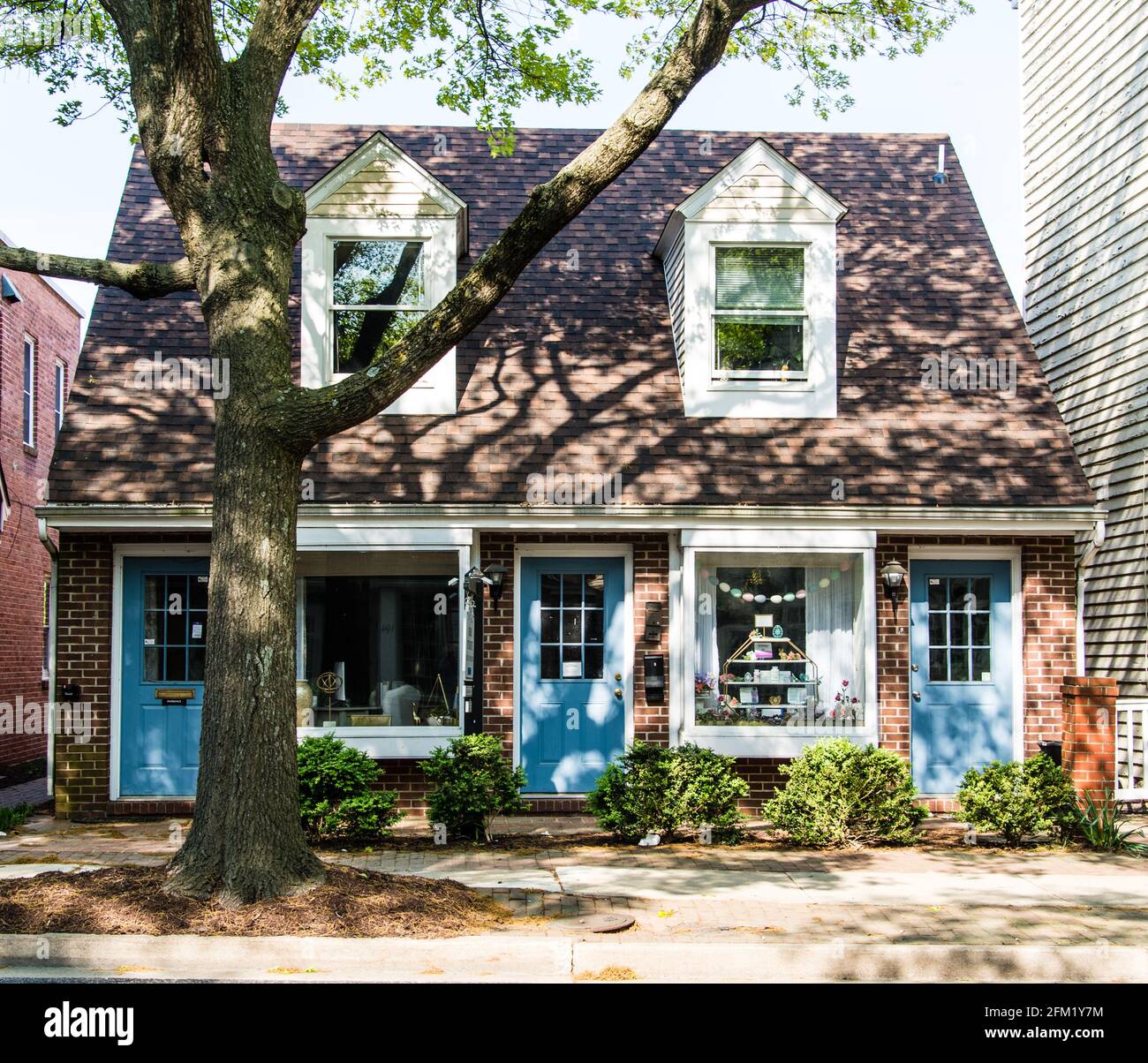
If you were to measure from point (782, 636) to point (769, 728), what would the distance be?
1029 millimetres

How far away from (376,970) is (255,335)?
429 cm

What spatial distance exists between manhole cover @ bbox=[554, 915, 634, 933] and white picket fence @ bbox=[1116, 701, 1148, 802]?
6058mm

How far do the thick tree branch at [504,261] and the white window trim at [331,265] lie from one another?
A: 16.1ft

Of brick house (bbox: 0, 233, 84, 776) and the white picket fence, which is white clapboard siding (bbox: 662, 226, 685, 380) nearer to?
the white picket fence

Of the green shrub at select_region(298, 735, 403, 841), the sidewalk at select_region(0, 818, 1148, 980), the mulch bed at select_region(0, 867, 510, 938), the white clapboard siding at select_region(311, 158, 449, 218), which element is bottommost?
the sidewalk at select_region(0, 818, 1148, 980)

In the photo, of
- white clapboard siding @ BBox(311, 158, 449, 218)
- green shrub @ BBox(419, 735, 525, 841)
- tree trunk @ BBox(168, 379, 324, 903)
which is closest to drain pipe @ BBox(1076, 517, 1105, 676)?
green shrub @ BBox(419, 735, 525, 841)

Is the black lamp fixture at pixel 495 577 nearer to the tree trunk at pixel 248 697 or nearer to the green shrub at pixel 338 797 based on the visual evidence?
the green shrub at pixel 338 797

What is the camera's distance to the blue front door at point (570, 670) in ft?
43.1

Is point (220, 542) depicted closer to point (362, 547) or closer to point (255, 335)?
point (255, 335)

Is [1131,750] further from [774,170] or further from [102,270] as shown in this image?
[102,270]

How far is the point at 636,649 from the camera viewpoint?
1318 centimetres

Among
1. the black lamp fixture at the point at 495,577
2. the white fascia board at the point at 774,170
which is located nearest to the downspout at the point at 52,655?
the black lamp fixture at the point at 495,577

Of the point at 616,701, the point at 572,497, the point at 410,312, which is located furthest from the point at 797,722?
the point at 410,312

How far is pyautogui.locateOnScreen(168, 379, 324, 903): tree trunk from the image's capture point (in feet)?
26.9
